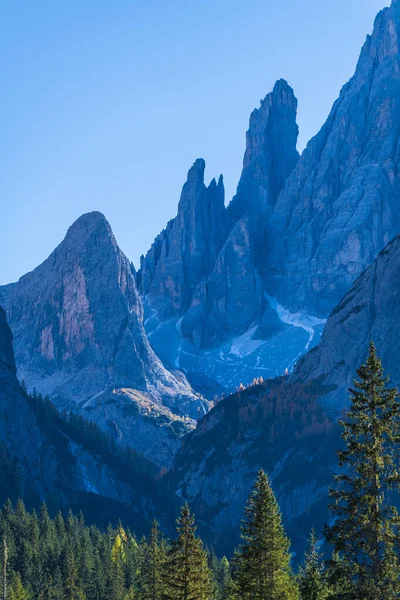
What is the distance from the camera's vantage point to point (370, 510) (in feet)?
129

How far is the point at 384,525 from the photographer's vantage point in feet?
129

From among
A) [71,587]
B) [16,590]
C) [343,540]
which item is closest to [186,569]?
[343,540]

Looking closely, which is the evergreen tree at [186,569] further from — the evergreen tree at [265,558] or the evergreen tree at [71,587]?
the evergreen tree at [71,587]

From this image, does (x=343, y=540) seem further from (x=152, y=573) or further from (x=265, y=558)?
(x=152, y=573)

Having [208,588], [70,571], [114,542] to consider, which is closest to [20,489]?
[114,542]

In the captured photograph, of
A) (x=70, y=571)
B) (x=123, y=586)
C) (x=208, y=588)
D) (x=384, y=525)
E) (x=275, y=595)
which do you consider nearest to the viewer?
(x=384, y=525)

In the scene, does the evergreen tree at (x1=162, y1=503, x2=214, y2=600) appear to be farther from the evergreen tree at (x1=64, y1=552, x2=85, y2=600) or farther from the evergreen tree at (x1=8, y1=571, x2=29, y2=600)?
the evergreen tree at (x1=64, y1=552, x2=85, y2=600)

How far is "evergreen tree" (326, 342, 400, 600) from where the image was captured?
127 ft

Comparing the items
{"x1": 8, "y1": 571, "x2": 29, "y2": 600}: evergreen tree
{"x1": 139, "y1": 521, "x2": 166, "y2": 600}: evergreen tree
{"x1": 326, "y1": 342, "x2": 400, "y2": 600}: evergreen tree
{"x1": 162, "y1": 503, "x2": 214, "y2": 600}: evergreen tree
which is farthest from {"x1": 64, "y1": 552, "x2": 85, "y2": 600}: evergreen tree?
{"x1": 326, "y1": 342, "x2": 400, "y2": 600}: evergreen tree

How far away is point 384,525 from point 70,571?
65.4 metres

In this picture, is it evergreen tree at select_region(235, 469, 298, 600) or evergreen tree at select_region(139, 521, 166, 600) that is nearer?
evergreen tree at select_region(235, 469, 298, 600)

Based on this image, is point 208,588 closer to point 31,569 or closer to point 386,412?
point 386,412

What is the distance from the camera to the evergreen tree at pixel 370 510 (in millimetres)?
38625

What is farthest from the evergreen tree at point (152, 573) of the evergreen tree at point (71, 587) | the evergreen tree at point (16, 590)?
the evergreen tree at point (71, 587)
